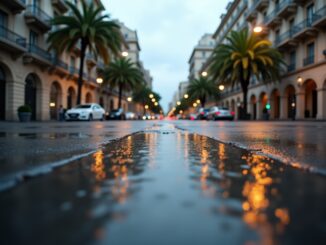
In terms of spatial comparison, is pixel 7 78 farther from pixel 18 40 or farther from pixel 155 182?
pixel 155 182

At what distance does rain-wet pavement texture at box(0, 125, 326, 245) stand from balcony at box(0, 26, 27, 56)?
22.2 metres

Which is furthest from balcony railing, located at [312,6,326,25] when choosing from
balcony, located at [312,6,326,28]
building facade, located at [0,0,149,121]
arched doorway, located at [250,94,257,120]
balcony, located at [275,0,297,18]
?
building facade, located at [0,0,149,121]

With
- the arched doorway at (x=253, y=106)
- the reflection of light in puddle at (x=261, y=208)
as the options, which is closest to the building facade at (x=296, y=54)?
the arched doorway at (x=253, y=106)

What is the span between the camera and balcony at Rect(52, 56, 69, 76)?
94.8 feet

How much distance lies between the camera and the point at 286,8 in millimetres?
30516

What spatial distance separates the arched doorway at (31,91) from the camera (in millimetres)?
26359

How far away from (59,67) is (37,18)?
5.64 m

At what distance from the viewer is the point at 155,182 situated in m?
1.36

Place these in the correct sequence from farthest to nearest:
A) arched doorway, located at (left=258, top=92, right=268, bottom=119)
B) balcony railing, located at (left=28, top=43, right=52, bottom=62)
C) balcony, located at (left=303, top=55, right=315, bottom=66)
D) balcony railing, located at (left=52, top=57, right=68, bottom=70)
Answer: arched doorway, located at (left=258, top=92, right=268, bottom=119) → balcony railing, located at (left=52, top=57, right=68, bottom=70) → balcony, located at (left=303, top=55, right=315, bottom=66) → balcony railing, located at (left=28, top=43, right=52, bottom=62)

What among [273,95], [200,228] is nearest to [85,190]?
[200,228]

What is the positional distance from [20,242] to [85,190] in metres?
0.51

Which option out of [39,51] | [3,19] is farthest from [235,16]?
[3,19]

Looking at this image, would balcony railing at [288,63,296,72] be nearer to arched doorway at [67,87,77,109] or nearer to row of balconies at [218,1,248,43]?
row of balconies at [218,1,248,43]

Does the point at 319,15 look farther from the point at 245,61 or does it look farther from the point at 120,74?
the point at 120,74
